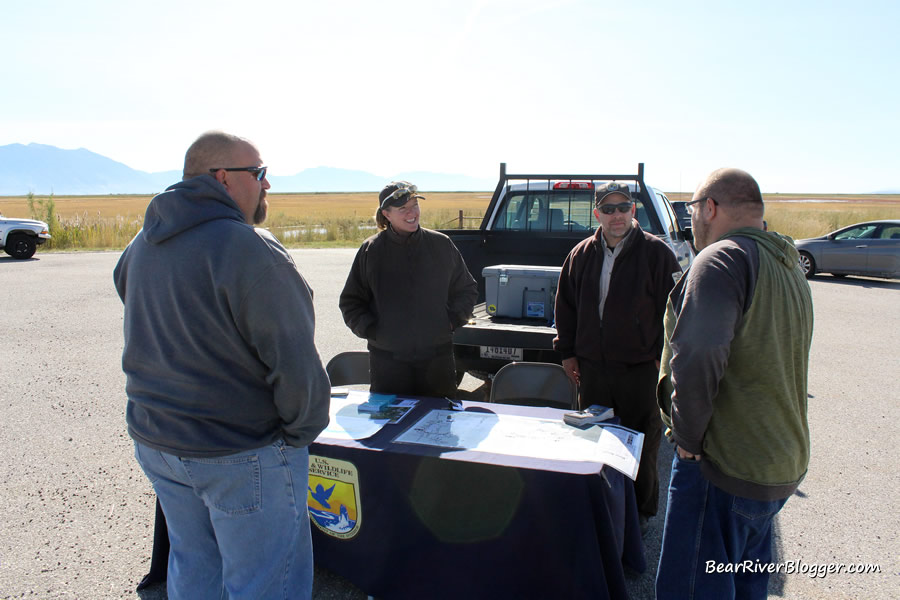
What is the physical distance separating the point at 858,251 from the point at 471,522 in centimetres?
1473

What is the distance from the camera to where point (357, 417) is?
280 centimetres

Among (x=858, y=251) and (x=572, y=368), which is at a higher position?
(x=858, y=251)

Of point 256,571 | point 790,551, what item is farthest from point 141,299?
point 790,551

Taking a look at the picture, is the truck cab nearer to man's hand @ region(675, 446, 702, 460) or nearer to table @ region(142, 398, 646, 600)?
table @ region(142, 398, 646, 600)

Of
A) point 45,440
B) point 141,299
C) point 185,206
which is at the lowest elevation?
point 45,440

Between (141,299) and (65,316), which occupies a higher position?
(141,299)

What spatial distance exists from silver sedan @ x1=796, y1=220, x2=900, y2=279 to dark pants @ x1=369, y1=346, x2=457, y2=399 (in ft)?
41.0

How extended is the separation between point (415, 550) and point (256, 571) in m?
0.82

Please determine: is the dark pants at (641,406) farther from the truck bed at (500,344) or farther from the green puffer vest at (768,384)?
the green puffer vest at (768,384)

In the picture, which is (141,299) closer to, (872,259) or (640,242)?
(640,242)

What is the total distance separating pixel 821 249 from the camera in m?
13.9

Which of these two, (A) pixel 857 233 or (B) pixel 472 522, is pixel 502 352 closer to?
(B) pixel 472 522

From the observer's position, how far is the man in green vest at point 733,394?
5.95 feet

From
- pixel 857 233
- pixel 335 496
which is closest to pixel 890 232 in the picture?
pixel 857 233
